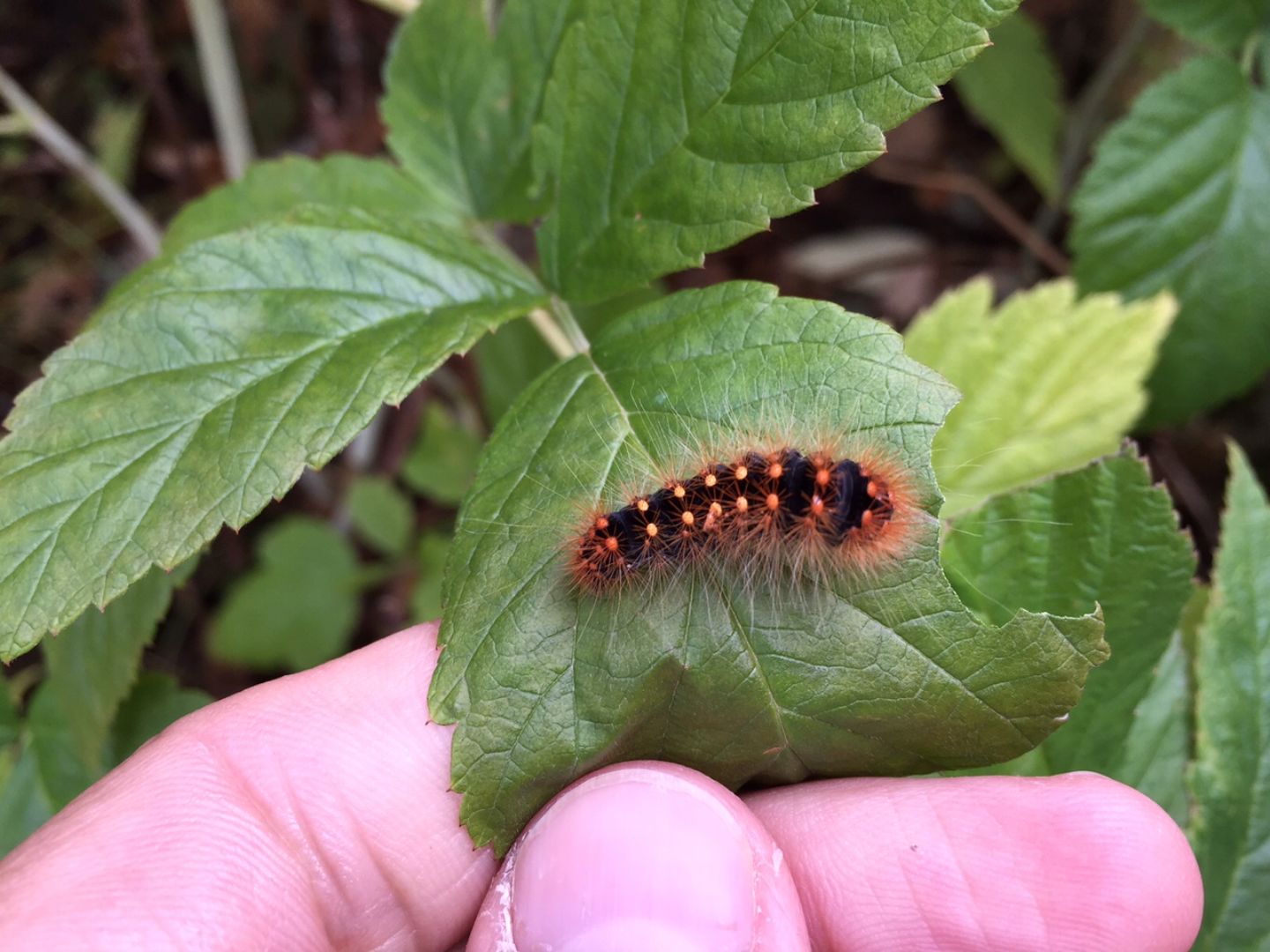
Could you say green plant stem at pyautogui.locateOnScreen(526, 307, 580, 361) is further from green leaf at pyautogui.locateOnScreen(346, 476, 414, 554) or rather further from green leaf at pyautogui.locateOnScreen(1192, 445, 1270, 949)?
green leaf at pyautogui.locateOnScreen(346, 476, 414, 554)

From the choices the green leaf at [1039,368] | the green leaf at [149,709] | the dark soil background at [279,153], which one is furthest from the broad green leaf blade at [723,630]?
the dark soil background at [279,153]

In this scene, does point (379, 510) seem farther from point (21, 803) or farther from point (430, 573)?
point (21, 803)

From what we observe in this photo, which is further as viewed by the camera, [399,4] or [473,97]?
[399,4]

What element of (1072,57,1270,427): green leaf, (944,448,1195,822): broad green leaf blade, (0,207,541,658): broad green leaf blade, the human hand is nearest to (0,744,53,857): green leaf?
the human hand

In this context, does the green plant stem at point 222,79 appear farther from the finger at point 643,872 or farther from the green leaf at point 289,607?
the finger at point 643,872

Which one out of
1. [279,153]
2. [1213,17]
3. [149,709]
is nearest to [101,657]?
[149,709]

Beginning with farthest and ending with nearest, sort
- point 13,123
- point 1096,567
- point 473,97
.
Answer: point 13,123, point 473,97, point 1096,567
